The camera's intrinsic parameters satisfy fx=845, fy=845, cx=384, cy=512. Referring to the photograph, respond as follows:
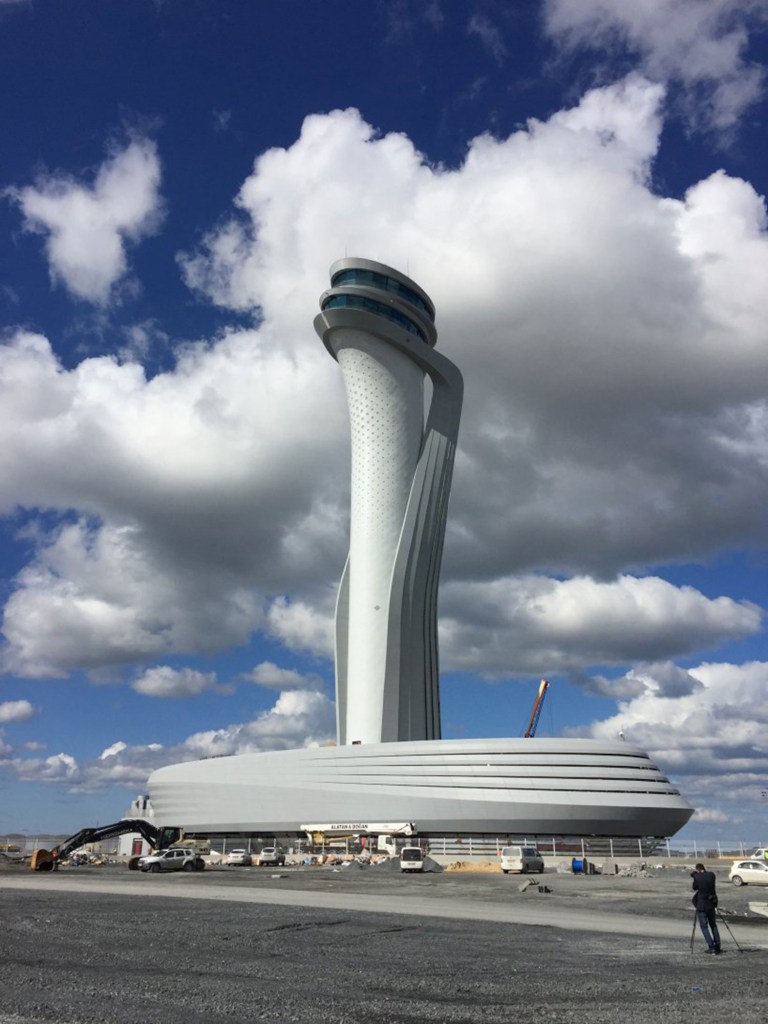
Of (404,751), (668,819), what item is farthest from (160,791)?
(668,819)

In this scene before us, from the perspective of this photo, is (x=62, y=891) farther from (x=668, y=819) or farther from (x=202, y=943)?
(x=668, y=819)

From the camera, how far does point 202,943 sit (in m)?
13.9

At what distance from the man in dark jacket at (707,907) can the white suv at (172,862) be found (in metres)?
35.0

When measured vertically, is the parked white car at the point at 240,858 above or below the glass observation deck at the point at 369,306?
below

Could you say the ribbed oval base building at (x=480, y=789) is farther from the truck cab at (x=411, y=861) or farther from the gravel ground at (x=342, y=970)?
the gravel ground at (x=342, y=970)

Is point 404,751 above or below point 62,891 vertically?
above

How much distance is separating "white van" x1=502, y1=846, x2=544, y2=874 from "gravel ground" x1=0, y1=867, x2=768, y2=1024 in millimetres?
22448

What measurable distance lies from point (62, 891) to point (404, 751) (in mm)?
50600

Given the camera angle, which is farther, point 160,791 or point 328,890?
point 160,791

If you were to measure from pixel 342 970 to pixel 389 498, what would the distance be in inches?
2888

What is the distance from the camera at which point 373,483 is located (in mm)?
84938

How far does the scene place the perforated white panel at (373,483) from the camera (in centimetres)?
8188

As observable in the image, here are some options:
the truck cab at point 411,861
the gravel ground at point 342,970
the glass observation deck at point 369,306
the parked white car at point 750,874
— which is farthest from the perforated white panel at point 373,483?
the gravel ground at point 342,970

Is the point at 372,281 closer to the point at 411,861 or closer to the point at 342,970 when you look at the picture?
the point at 411,861
